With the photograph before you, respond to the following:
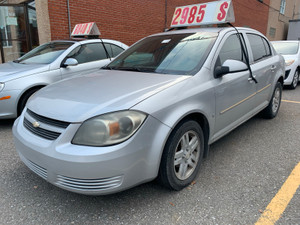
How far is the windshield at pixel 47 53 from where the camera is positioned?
4844 millimetres

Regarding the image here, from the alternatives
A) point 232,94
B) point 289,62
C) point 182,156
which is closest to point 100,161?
point 182,156

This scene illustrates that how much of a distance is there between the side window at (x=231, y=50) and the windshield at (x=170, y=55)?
0.18 m

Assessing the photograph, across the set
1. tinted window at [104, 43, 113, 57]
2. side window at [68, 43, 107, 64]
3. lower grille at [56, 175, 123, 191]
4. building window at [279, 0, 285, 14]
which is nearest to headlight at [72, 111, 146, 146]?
lower grille at [56, 175, 123, 191]

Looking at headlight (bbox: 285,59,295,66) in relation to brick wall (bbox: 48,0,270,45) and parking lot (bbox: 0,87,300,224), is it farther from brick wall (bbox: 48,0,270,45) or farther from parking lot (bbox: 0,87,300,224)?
brick wall (bbox: 48,0,270,45)

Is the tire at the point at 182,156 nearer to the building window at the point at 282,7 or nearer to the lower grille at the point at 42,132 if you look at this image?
the lower grille at the point at 42,132

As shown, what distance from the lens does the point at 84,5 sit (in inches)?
325

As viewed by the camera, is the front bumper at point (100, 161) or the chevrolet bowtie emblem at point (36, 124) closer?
the front bumper at point (100, 161)

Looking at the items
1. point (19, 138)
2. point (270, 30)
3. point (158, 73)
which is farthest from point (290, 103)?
point (270, 30)

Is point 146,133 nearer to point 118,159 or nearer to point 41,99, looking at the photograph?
point 118,159

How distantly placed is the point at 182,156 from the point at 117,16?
8064 millimetres

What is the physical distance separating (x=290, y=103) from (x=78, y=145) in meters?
5.46

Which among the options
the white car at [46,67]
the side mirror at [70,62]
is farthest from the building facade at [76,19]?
the side mirror at [70,62]

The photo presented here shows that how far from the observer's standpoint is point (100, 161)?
1866 millimetres

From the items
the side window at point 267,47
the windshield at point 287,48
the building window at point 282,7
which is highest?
the building window at point 282,7
